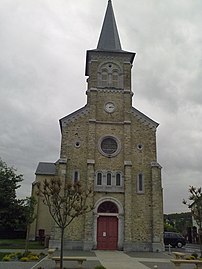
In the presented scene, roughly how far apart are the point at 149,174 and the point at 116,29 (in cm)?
1815

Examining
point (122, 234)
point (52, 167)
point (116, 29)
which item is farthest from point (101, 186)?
point (52, 167)

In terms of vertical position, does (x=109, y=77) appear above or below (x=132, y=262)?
above

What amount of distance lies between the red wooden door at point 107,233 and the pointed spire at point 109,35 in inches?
702

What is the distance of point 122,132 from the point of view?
30469 millimetres

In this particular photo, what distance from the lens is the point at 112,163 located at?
29.5m

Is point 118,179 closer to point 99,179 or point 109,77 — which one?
point 99,179

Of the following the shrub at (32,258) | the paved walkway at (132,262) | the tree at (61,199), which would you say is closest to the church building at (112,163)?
the paved walkway at (132,262)

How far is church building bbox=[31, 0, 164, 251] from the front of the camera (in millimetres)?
27438

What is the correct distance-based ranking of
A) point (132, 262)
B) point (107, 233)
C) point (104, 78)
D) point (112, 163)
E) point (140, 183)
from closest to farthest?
point (132, 262) → point (107, 233) → point (140, 183) → point (112, 163) → point (104, 78)

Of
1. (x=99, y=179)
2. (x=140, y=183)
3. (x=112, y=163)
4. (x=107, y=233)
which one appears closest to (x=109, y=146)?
(x=112, y=163)

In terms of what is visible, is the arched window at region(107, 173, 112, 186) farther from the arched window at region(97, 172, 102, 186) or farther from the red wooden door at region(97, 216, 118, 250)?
the red wooden door at region(97, 216, 118, 250)

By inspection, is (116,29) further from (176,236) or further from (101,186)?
(176,236)

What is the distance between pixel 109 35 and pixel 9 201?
21.9 metres

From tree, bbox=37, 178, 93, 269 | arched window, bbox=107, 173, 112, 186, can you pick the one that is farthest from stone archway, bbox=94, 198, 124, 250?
tree, bbox=37, 178, 93, 269
